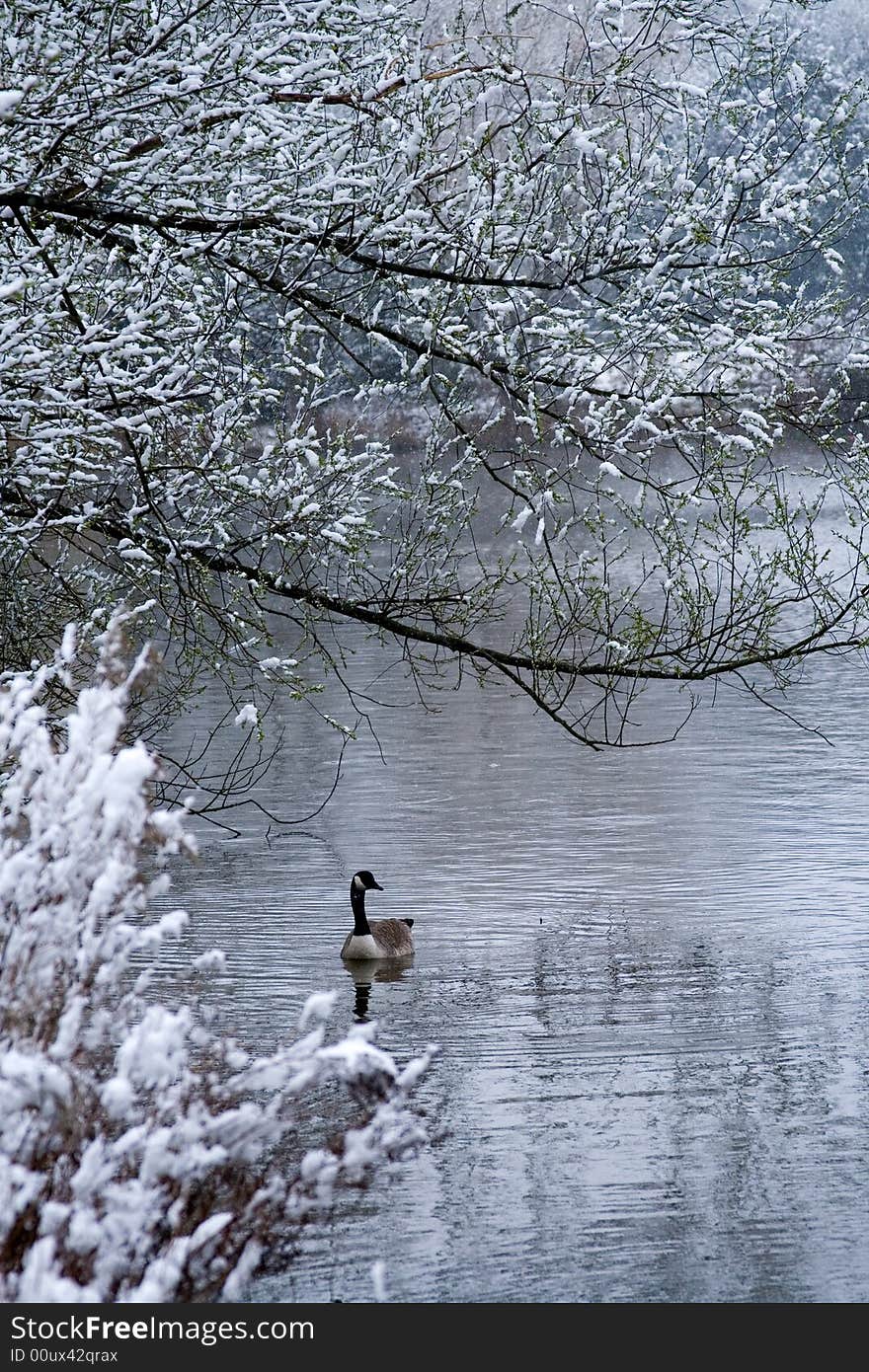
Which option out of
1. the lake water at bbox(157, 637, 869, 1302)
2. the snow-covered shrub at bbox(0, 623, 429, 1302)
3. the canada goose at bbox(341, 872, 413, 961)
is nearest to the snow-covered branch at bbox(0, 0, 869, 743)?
the lake water at bbox(157, 637, 869, 1302)

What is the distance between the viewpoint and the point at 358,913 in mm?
12281

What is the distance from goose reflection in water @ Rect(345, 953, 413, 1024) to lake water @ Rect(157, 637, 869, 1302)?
63 millimetres

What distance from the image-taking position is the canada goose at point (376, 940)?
11.9 m

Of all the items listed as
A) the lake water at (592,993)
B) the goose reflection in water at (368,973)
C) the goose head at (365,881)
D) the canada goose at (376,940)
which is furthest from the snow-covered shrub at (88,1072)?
the goose head at (365,881)

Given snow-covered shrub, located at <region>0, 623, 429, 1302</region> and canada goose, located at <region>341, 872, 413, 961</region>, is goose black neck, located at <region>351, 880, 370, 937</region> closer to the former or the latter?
canada goose, located at <region>341, 872, 413, 961</region>

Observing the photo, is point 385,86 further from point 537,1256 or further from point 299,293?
point 537,1256

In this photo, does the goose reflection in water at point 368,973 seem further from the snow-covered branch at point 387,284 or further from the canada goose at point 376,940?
the snow-covered branch at point 387,284

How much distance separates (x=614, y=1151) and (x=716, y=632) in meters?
2.72

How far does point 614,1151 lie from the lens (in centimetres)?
822

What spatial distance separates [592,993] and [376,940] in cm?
164

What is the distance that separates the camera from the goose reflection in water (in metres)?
11.2

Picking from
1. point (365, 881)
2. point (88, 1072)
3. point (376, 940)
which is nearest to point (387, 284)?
point (376, 940)

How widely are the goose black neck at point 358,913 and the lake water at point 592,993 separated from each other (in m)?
0.34
